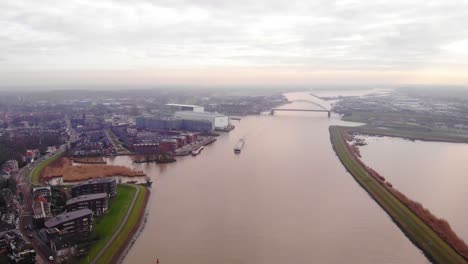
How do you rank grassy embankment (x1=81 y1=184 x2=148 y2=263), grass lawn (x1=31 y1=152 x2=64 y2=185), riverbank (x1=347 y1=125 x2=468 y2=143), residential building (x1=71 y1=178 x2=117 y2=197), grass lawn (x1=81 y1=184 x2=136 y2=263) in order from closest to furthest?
grassy embankment (x1=81 y1=184 x2=148 y2=263)
grass lawn (x1=81 y1=184 x2=136 y2=263)
residential building (x1=71 y1=178 x2=117 y2=197)
grass lawn (x1=31 y1=152 x2=64 y2=185)
riverbank (x1=347 y1=125 x2=468 y2=143)

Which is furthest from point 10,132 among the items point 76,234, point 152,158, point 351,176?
point 351,176

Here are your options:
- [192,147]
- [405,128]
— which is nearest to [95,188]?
[192,147]

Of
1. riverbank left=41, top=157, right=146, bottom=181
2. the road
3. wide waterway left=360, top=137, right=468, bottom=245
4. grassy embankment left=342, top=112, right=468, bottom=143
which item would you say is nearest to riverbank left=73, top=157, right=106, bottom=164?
riverbank left=41, top=157, right=146, bottom=181

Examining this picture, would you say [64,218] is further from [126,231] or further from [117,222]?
[126,231]

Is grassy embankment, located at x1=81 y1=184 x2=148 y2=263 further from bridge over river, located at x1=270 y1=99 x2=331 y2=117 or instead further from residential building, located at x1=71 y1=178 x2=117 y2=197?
bridge over river, located at x1=270 y1=99 x2=331 y2=117

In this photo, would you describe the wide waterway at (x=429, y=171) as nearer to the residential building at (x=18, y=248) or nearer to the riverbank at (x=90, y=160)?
the residential building at (x=18, y=248)

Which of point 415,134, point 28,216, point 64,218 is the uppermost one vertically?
point 415,134

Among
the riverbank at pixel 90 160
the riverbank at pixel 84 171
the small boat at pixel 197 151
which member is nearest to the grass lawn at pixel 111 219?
the riverbank at pixel 84 171
